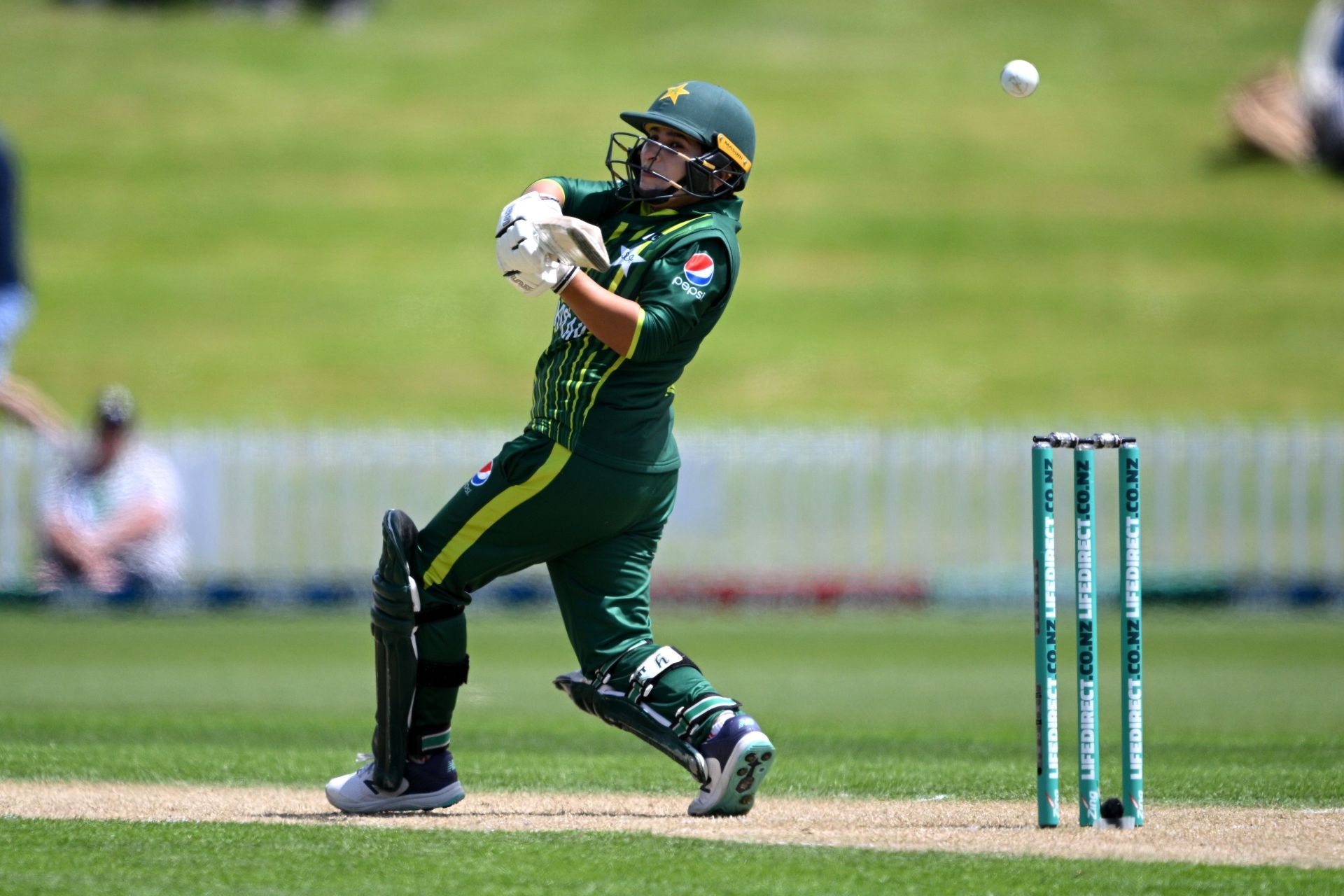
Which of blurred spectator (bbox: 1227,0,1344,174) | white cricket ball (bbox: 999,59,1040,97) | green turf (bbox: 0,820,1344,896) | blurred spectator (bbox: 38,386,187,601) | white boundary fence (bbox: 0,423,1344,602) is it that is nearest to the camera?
green turf (bbox: 0,820,1344,896)

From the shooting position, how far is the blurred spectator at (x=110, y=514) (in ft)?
49.0

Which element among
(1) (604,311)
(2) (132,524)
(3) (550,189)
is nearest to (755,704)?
(3) (550,189)

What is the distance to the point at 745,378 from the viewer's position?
3155 centimetres

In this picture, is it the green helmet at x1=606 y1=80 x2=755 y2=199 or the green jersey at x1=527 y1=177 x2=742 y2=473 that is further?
the green helmet at x1=606 y1=80 x2=755 y2=199

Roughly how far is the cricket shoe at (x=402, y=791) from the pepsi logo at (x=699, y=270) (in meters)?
1.54

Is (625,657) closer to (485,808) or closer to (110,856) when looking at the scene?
(485,808)

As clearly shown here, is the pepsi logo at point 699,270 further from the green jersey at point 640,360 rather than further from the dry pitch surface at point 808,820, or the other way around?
the dry pitch surface at point 808,820

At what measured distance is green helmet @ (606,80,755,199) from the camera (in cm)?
545

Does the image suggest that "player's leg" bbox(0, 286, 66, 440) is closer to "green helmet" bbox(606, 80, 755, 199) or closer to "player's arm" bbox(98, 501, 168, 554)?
"player's arm" bbox(98, 501, 168, 554)

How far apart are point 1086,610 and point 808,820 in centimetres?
104

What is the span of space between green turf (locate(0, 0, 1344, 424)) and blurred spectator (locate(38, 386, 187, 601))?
507 inches

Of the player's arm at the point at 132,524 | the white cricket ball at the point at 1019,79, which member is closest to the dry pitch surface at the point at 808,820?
the white cricket ball at the point at 1019,79

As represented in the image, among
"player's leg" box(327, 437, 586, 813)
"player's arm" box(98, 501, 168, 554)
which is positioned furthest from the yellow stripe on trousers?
"player's arm" box(98, 501, 168, 554)

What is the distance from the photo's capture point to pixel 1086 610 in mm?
4883
